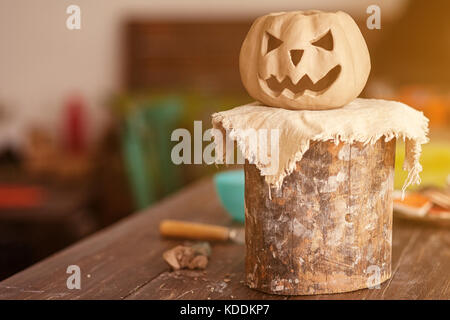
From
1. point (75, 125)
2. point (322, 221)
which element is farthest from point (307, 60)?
point (75, 125)

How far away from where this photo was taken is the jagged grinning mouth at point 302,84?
1.05m

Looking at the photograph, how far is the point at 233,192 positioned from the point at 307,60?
0.46 meters

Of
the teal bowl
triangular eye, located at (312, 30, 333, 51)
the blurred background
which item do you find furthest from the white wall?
triangular eye, located at (312, 30, 333, 51)

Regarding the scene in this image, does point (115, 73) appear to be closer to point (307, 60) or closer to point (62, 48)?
point (62, 48)

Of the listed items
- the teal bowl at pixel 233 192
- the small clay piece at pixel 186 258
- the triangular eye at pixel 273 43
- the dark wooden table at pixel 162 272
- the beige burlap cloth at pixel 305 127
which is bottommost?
the dark wooden table at pixel 162 272

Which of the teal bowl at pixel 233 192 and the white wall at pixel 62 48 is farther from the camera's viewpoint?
the white wall at pixel 62 48

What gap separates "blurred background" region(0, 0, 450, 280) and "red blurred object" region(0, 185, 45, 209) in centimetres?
1

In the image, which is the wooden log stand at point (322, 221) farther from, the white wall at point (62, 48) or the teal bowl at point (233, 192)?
the white wall at point (62, 48)

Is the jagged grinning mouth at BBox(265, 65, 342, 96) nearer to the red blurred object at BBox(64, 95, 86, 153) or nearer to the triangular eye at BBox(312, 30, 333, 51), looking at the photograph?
the triangular eye at BBox(312, 30, 333, 51)

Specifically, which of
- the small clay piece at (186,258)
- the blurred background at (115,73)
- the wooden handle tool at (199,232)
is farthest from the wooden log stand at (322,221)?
the blurred background at (115,73)

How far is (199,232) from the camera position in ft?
4.26

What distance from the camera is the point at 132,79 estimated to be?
4.88 m

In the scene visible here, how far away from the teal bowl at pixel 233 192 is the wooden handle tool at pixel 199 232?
0.28 ft

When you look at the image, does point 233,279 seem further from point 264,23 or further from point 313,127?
point 264,23
